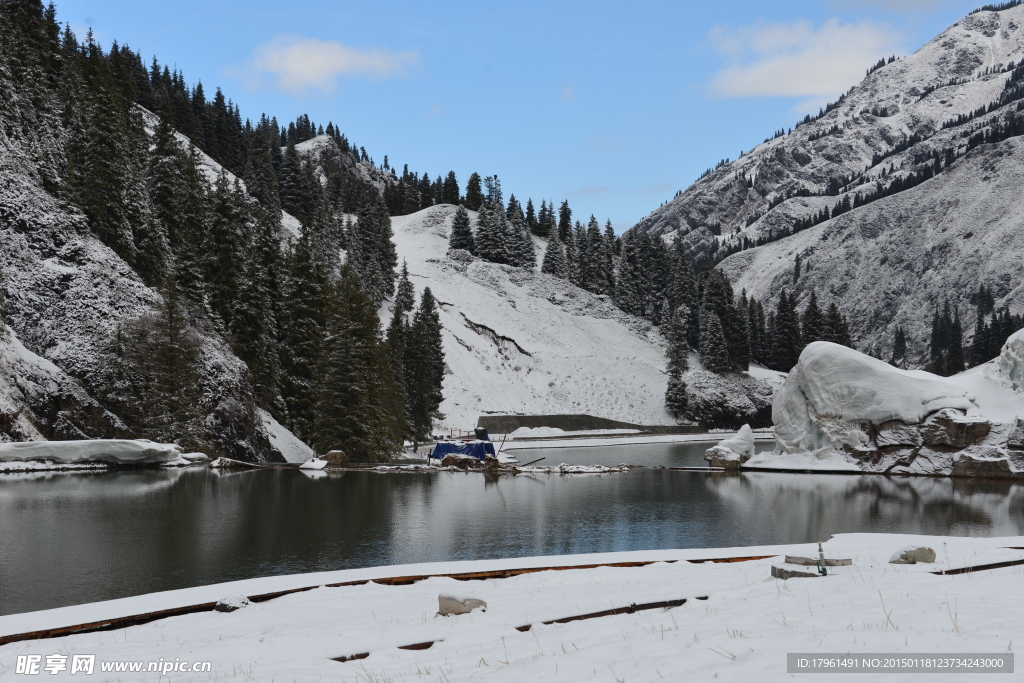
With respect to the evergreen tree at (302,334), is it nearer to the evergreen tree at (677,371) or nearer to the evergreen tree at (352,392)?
the evergreen tree at (352,392)

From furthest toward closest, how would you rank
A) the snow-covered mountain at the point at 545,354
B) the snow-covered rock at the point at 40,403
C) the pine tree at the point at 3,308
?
the snow-covered mountain at the point at 545,354
the pine tree at the point at 3,308
the snow-covered rock at the point at 40,403

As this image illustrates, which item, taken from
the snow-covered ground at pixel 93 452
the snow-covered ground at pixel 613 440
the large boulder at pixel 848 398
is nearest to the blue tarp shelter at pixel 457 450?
the snow-covered ground at pixel 93 452

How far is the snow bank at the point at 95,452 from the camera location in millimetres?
38281

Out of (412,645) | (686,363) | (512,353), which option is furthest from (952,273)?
(412,645)

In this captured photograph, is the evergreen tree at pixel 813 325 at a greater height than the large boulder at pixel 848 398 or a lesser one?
greater

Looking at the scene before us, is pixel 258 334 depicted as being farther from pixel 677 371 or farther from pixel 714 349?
pixel 714 349

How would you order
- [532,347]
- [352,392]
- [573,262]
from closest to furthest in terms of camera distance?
[352,392]
[532,347]
[573,262]

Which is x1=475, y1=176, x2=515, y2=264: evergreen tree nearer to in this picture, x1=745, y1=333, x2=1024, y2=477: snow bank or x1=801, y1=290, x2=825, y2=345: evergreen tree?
x1=801, y1=290, x2=825, y2=345: evergreen tree

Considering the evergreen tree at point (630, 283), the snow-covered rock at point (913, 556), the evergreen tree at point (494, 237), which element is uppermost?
the evergreen tree at point (494, 237)

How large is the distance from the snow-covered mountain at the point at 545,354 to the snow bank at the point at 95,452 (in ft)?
157

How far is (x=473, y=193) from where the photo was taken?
181500 millimetres

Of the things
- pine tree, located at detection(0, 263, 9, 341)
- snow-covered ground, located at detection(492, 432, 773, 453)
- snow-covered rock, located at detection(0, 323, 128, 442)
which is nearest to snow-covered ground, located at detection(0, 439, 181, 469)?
snow-covered rock, located at detection(0, 323, 128, 442)

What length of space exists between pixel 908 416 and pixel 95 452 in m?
44.4

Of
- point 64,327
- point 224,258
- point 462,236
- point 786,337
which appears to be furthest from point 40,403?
point 786,337
